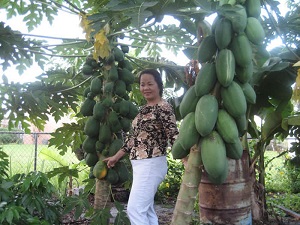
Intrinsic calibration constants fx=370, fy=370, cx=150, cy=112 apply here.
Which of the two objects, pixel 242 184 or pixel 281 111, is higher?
pixel 281 111

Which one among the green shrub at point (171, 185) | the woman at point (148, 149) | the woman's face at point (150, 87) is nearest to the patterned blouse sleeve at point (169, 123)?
the woman at point (148, 149)

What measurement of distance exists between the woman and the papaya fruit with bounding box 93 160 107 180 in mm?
43

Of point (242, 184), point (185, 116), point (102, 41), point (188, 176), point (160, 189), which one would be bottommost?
point (160, 189)

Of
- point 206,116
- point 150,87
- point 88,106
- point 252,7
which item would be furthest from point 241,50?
point 88,106

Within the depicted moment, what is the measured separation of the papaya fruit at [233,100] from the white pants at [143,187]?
1.35 meters

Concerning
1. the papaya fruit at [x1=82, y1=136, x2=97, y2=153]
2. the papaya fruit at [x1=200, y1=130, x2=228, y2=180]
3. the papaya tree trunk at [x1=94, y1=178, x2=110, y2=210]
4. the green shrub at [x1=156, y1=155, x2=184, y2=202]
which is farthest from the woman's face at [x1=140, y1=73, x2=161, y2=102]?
the green shrub at [x1=156, y1=155, x2=184, y2=202]

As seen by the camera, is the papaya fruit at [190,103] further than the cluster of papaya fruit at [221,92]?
Yes

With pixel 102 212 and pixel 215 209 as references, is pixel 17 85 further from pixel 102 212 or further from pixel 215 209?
pixel 215 209

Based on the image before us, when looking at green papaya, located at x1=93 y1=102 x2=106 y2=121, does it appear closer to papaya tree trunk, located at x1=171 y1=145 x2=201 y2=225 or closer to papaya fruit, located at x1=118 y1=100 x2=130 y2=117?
papaya fruit, located at x1=118 y1=100 x2=130 y2=117

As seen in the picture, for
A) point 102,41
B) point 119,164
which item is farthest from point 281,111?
point 102,41

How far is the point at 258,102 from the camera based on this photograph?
390 cm

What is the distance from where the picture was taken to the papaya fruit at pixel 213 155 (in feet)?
4.61

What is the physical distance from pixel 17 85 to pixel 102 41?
3.87ft

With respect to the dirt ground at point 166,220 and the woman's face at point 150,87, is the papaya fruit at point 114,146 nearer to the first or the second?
the woman's face at point 150,87
